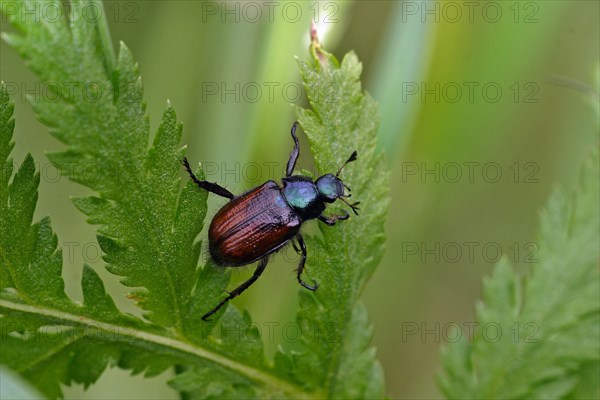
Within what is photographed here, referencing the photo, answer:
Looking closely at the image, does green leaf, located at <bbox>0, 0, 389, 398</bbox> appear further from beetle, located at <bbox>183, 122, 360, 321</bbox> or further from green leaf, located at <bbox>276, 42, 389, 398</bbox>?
beetle, located at <bbox>183, 122, 360, 321</bbox>

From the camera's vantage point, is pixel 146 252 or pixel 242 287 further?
pixel 242 287

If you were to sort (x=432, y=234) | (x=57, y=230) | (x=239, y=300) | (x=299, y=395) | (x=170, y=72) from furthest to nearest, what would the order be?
(x=432, y=234) → (x=170, y=72) → (x=57, y=230) → (x=239, y=300) → (x=299, y=395)

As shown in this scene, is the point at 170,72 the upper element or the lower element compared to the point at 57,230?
upper

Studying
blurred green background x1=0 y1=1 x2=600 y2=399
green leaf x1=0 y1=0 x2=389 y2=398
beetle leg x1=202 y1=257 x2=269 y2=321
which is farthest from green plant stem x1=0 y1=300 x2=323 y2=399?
blurred green background x1=0 y1=1 x2=600 y2=399

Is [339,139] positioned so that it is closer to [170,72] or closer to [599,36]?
[170,72]

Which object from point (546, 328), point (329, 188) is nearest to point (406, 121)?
point (329, 188)

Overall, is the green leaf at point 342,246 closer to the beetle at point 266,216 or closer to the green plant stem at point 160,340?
the green plant stem at point 160,340

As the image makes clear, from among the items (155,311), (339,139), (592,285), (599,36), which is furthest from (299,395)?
(599,36)

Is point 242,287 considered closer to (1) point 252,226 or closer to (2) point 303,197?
(1) point 252,226
